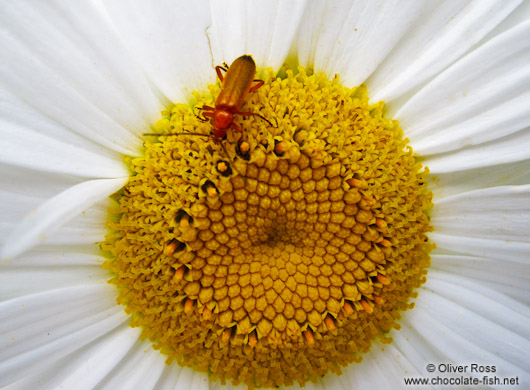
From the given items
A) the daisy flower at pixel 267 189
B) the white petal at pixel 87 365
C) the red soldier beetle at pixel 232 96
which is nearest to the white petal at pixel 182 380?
the daisy flower at pixel 267 189

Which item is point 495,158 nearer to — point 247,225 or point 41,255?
point 247,225

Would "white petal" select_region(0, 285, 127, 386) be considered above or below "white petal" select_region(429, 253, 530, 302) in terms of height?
below

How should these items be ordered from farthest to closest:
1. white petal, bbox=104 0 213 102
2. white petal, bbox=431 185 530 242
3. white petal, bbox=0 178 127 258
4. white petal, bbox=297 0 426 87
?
white petal, bbox=431 185 530 242 → white petal, bbox=297 0 426 87 → white petal, bbox=104 0 213 102 → white petal, bbox=0 178 127 258

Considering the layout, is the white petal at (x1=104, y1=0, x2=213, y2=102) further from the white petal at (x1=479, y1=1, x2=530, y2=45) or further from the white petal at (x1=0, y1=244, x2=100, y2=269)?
the white petal at (x1=479, y1=1, x2=530, y2=45)

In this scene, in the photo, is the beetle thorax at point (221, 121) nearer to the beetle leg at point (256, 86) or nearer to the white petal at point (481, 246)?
the beetle leg at point (256, 86)

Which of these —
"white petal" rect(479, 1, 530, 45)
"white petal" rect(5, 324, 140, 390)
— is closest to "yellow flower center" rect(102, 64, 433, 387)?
"white petal" rect(5, 324, 140, 390)

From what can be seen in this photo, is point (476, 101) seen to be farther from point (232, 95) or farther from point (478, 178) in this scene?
point (232, 95)

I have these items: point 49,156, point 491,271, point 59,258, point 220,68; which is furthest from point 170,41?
point 491,271
